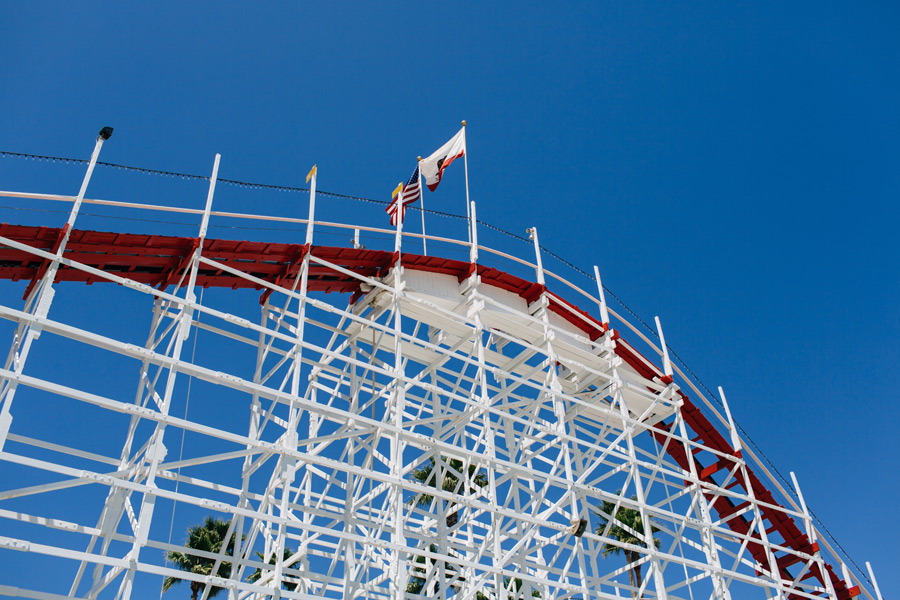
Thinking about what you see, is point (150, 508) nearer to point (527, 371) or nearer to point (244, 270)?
point (244, 270)

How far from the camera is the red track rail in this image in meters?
16.2

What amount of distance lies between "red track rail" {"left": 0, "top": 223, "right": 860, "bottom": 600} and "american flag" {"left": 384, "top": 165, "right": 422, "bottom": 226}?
57.1 inches

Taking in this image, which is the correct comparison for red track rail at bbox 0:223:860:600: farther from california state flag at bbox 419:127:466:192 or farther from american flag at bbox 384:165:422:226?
california state flag at bbox 419:127:466:192

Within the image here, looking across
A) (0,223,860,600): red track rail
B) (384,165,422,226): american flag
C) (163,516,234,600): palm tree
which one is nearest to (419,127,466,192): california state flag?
(384,165,422,226): american flag

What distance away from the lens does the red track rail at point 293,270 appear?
53.2 ft

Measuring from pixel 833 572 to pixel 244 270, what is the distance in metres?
22.2

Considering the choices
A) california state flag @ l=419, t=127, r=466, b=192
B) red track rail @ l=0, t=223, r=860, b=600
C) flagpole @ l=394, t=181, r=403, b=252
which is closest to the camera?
red track rail @ l=0, t=223, r=860, b=600

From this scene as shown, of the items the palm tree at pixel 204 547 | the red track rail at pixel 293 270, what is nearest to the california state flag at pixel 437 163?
the red track rail at pixel 293 270

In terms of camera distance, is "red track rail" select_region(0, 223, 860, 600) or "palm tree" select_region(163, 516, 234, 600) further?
"palm tree" select_region(163, 516, 234, 600)

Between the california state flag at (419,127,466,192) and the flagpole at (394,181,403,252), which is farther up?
the california state flag at (419,127,466,192)

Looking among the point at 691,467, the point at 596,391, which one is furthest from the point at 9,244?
the point at 691,467

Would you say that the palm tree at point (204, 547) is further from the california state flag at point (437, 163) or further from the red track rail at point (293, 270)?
the california state flag at point (437, 163)

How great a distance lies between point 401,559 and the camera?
15.6m

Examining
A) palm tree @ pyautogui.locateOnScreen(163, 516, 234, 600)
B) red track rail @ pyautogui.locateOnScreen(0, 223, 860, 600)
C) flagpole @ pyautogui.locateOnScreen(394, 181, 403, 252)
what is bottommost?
palm tree @ pyautogui.locateOnScreen(163, 516, 234, 600)
